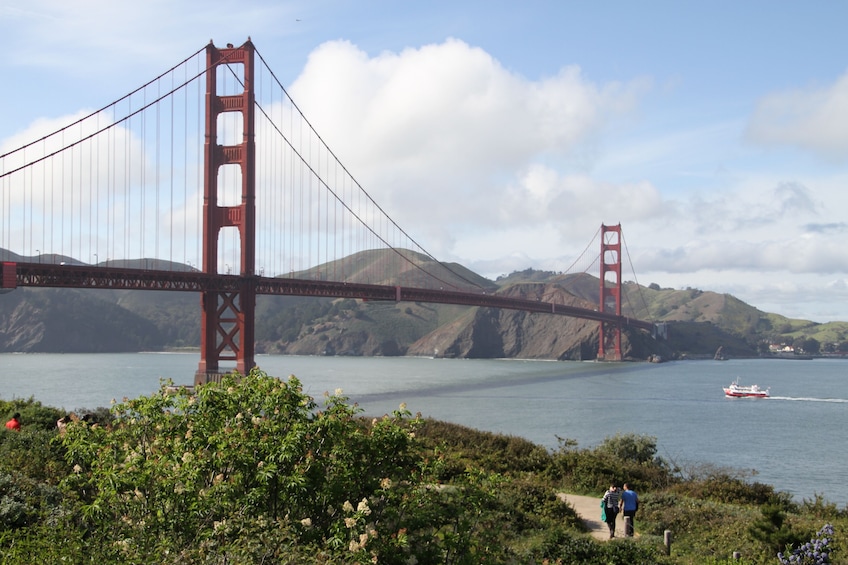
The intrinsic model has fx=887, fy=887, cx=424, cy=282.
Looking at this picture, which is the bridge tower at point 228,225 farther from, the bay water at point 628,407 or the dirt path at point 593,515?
the dirt path at point 593,515

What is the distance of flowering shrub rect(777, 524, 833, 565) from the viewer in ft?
40.9

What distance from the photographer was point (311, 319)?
→ 183 metres

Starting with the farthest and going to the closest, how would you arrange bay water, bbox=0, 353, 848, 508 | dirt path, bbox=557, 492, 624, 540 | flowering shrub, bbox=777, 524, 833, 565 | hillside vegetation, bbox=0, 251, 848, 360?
1. hillside vegetation, bbox=0, 251, 848, 360
2. bay water, bbox=0, 353, 848, 508
3. dirt path, bbox=557, 492, 624, 540
4. flowering shrub, bbox=777, 524, 833, 565

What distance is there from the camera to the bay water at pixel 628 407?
36438 millimetres

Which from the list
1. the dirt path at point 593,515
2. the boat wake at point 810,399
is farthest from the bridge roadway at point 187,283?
the dirt path at point 593,515

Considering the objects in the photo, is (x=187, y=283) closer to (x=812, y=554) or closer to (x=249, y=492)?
(x=812, y=554)

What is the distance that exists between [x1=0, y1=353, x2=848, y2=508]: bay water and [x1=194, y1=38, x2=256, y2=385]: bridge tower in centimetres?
637

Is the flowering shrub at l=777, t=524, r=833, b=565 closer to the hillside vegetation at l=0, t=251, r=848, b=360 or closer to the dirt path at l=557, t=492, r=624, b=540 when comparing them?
the dirt path at l=557, t=492, r=624, b=540

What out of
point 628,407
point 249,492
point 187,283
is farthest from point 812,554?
point 628,407

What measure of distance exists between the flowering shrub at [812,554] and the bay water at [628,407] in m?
12.0

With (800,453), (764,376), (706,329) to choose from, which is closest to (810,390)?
(764,376)

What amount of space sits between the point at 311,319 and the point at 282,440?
17552 centimetres

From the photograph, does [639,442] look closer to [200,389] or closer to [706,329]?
[200,389]

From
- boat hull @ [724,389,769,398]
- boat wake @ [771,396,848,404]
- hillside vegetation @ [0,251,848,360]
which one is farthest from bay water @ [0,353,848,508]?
hillside vegetation @ [0,251,848,360]
